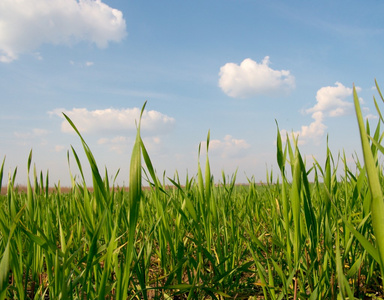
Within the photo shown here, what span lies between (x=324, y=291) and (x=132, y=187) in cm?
70

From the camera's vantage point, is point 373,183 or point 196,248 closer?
point 373,183

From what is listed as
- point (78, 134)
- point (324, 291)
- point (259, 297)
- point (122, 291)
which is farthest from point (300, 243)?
point (78, 134)

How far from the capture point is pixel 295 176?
0.83m

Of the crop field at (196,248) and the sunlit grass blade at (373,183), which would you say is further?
the crop field at (196,248)

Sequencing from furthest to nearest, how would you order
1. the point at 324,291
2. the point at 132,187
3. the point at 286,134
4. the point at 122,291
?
the point at 286,134, the point at 324,291, the point at 122,291, the point at 132,187

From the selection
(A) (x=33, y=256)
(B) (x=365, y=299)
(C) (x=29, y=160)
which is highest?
(C) (x=29, y=160)

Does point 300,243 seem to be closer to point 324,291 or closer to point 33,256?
point 324,291

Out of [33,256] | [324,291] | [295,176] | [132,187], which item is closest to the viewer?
[132,187]

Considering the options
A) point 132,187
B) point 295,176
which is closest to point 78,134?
point 132,187

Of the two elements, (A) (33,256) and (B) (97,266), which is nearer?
(B) (97,266)

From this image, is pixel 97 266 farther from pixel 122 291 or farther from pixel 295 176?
pixel 295 176

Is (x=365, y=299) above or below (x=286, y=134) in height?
below

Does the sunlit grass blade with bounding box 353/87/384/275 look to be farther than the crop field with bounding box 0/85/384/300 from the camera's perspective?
No

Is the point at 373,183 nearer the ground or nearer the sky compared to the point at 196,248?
nearer the sky
